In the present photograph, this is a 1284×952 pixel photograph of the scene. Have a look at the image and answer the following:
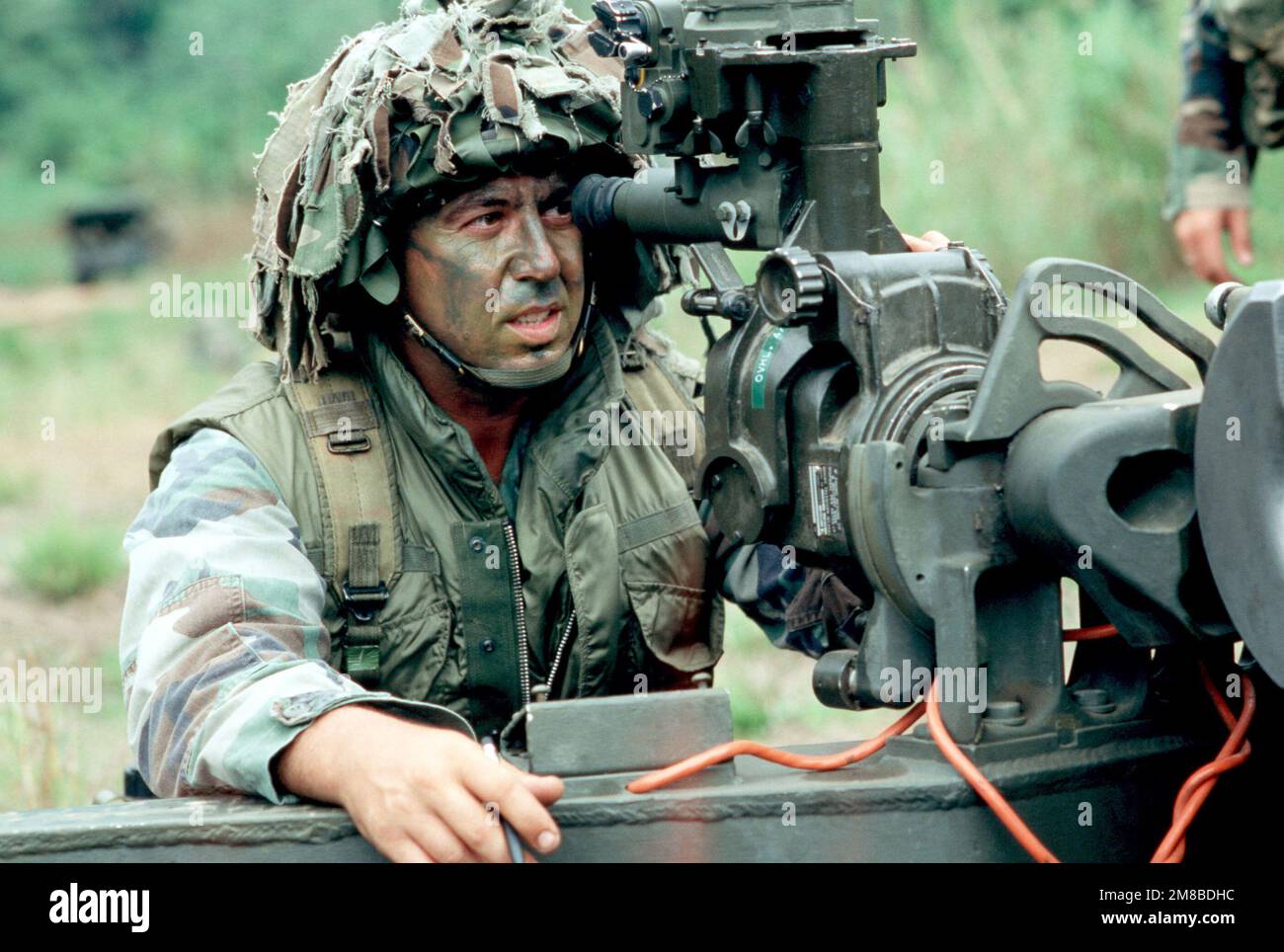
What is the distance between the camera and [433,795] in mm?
2059

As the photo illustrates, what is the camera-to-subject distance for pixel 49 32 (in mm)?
12219

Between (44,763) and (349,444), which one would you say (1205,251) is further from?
(44,763)

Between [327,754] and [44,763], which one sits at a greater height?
[327,754]

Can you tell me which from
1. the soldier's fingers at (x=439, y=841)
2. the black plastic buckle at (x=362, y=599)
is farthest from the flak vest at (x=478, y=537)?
the soldier's fingers at (x=439, y=841)

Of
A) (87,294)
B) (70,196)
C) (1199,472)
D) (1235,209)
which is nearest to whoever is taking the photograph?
(1199,472)

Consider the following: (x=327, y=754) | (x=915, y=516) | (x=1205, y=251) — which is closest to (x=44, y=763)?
(x=327, y=754)

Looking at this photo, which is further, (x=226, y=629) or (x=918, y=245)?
(x=918, y=245)

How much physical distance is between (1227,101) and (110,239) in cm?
779

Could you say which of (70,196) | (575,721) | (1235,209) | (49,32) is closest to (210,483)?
(575,721)

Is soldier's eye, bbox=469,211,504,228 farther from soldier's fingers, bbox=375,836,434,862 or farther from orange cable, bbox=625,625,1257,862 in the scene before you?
soldier's fingers, bbox=375,836,434,862

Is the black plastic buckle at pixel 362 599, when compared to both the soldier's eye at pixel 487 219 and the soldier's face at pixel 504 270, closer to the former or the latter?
the soldier's face at pixel 504 270

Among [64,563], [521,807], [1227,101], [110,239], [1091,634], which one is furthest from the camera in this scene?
[110,239]
